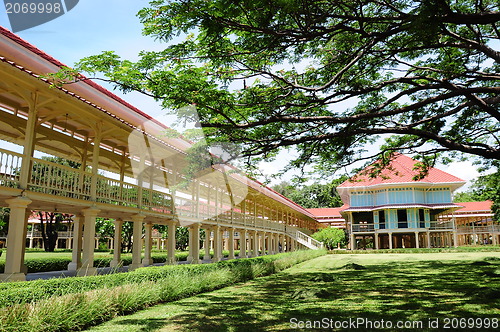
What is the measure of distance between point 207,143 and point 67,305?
18.4 feet

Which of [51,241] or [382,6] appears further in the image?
[51,241]

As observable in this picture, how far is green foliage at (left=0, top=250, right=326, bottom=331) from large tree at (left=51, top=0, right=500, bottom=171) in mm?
4359

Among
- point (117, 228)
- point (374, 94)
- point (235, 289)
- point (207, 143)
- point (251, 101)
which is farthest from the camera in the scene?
point (117, 228)

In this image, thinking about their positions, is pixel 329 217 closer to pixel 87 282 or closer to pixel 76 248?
pixel 76 248

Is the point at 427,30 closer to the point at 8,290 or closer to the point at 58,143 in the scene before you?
the point at 8,290

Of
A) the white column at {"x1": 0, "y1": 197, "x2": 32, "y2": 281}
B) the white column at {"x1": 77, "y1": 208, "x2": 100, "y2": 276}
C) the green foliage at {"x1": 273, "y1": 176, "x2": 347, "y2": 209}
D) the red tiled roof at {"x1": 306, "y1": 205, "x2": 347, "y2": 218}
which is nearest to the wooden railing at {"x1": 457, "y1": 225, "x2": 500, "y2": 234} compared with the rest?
the red tiled roof at {"x1": 306, "y1": 205, "x2": 347, "y2": 218}

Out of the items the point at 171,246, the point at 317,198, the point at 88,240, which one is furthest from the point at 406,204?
the point at 317,198

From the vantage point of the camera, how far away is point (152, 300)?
9812 millimetres

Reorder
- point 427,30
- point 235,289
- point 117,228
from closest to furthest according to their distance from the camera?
point 427,30
point 235,289
point 117,228

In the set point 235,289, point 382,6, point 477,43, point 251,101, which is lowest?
point 235,289

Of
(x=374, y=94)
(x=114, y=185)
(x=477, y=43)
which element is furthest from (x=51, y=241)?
(x=477, y=43)

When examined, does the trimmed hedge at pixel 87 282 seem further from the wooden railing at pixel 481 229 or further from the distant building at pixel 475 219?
the wooden railing at pixel 481 229

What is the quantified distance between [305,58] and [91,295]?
7.55 meters

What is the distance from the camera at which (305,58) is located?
32.1 feet
